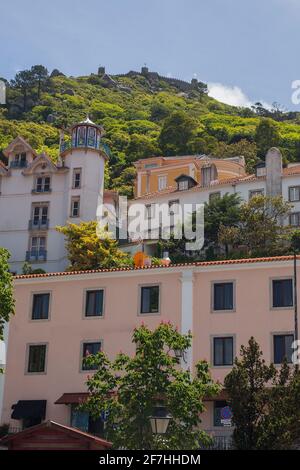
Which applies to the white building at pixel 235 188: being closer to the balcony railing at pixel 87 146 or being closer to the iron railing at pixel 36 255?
the iron railing at pixel 36 255

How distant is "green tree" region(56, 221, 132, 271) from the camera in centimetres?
5536

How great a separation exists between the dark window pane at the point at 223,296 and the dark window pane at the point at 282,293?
2185mm

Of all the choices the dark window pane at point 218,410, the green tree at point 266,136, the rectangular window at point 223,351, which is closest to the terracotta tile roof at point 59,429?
the dark window pane at point 218,410

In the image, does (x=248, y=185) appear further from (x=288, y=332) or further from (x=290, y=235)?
(x=288, y=332)

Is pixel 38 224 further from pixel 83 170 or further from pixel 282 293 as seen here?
pixel 282 293

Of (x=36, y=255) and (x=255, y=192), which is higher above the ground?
(x=255, y=192)

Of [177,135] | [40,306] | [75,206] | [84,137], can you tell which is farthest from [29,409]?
[177,135]

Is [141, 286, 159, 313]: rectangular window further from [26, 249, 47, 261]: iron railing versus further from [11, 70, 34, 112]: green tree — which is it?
[11, 70, 34, 112]: green tree

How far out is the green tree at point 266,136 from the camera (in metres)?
121

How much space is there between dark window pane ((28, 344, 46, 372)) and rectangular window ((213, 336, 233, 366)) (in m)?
8.90

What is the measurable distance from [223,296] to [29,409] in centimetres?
1108

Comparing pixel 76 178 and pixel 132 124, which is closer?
pixel 76 178

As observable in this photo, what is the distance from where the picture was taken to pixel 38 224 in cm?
6488
